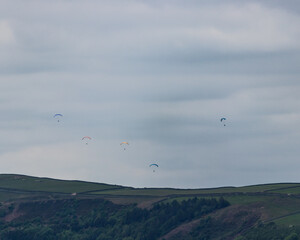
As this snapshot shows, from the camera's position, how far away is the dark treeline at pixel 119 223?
178500mm

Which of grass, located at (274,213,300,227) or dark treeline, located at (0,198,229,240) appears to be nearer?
grass, located at (274,213,300,227)

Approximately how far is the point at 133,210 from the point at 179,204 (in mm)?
11375

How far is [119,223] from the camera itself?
18762 centimetres

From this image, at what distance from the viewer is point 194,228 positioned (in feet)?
564

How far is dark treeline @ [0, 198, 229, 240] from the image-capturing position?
178500mm

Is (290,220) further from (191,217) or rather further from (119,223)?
(119,223)

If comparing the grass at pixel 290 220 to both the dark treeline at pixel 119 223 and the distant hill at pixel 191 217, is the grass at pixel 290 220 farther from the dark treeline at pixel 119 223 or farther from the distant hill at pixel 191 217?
the dark treeline at pixel 119 223

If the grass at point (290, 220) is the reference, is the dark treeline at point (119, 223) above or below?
above

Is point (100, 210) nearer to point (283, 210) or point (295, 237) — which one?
point (283, 210)

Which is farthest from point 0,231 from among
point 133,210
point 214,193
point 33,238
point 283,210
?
point 283,210

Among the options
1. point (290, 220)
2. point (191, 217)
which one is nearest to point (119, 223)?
point (191, 217)

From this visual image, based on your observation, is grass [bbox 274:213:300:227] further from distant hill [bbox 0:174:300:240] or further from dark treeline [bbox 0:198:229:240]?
dark treeline [bbox 0:198:229:240]

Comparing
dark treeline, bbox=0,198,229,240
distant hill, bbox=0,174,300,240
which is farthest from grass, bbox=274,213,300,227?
dark treeline, bbox=0,198,229,240

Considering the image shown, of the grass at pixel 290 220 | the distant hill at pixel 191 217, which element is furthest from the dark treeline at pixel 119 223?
the grass at pixel 290 220
